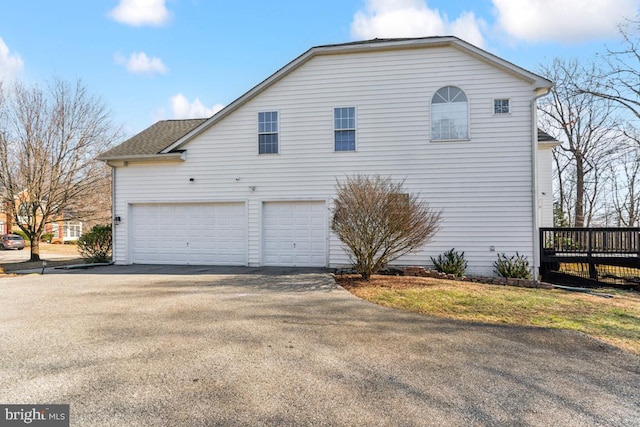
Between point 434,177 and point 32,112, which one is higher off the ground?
point 32,112

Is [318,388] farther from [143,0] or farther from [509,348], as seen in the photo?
[143,0]

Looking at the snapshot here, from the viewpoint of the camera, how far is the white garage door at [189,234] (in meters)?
12.4

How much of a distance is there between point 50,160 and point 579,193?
3145 centimetres

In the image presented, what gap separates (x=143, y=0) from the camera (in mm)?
9922

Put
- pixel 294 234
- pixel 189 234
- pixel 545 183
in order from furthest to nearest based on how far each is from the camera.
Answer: pixel 545 183, pixel 189 234, pixel 294 234

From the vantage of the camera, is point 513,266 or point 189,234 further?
point 189,234

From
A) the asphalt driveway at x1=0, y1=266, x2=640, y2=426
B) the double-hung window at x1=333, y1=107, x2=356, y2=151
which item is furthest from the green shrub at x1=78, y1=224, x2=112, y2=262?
the double-hung window at x1=333, y1=107, x2=356, y2=151

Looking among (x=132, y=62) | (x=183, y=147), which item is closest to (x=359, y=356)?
(x=183, y=147)

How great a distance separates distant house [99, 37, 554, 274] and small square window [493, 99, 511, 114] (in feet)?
0.11

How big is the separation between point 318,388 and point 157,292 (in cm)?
582

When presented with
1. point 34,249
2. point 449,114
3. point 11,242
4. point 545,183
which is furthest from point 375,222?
point 11,242

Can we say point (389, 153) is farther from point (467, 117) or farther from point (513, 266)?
point (513, 266)

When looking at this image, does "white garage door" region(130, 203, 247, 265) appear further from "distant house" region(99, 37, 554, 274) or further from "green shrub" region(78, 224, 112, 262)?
"green shrub" region(78, 224, 112, 262)

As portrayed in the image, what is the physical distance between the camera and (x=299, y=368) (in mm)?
3760
